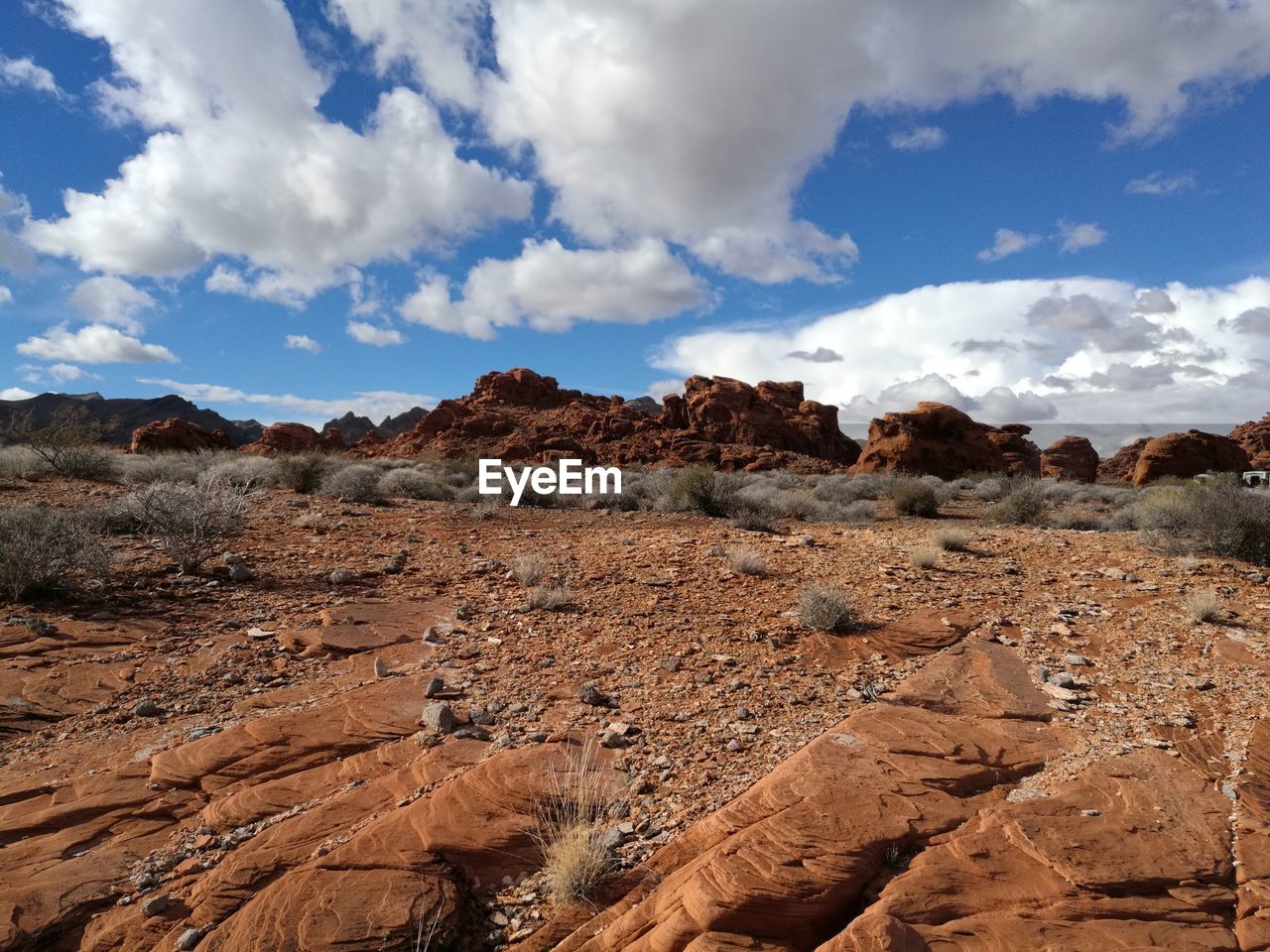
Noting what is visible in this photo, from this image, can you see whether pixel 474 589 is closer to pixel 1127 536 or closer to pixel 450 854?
pixel 450 854

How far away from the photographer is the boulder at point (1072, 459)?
55.0 metres

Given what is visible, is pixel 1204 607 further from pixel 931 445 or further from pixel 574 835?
pixel 931 445

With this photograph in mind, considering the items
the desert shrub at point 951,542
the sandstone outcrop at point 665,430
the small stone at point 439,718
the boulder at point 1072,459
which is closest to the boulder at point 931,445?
the sandstone outcrop at point 665,430

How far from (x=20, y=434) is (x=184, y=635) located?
12.4 meters

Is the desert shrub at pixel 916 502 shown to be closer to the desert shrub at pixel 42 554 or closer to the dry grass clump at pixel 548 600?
the dry grass clump at pixel 548 600

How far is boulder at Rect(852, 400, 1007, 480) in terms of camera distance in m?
34.6

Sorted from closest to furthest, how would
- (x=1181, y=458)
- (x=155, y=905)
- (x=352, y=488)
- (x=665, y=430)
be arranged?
(x=155, y=905) < (x=352, y=488) < (x=1181, y=458) < (x=665, y=430)

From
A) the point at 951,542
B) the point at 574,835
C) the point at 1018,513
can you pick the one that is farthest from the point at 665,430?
the point at 574,835

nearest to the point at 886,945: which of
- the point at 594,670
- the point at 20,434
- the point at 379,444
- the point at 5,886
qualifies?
the point at 594,670

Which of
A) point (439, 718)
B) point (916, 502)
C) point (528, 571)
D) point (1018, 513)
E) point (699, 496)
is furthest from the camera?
point (916, 502)

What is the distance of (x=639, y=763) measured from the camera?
4.01 m

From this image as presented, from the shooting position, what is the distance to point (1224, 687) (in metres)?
4.94

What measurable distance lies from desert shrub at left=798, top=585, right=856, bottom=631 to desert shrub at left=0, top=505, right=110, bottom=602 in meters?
6.88

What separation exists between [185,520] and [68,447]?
970 cm
